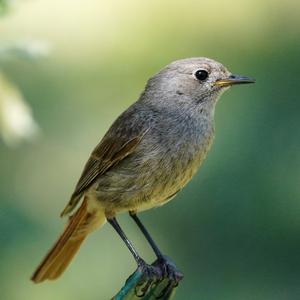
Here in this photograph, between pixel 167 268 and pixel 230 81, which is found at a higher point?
pixel 230 81

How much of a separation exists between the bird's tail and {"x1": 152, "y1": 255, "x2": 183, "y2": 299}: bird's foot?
522mm

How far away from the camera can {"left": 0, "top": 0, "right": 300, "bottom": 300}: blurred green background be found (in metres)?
6.45

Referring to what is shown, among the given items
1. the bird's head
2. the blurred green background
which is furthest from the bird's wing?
the blurred green background

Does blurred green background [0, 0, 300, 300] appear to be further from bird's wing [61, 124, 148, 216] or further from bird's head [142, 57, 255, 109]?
bird's head [142, 57, 255, 109]

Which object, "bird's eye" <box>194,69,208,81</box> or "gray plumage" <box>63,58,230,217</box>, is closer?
"gray plumage" <box>63,58,230,217</box>

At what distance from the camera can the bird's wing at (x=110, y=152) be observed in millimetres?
5191

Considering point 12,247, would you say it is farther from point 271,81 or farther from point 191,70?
point 271,81

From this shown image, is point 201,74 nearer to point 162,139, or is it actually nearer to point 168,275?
point 162,139

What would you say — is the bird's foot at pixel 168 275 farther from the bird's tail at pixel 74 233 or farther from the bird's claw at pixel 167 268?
the bird's tail at pixel 74 233

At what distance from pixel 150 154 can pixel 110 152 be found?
0.97ft

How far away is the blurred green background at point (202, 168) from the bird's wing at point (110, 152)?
1.07 meters

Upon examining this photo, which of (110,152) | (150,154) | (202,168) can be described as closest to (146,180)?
(150,154)

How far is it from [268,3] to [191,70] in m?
3.37

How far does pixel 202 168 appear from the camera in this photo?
6.80 meters
